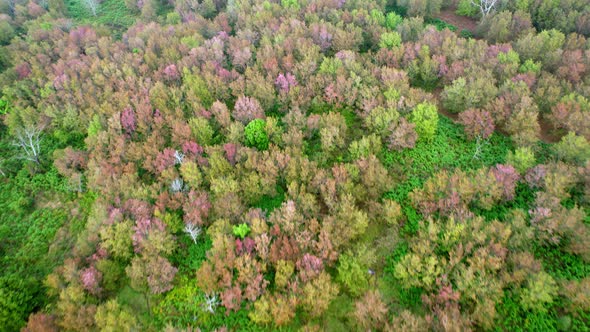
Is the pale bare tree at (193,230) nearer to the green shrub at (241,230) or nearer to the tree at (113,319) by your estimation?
the green shrub at (241,230)

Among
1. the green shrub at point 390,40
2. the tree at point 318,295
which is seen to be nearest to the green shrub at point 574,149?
the green shrub at point 390,40

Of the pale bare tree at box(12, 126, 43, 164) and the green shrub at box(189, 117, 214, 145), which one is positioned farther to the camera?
the pale bare tree at box(12, 126, 43, 164)

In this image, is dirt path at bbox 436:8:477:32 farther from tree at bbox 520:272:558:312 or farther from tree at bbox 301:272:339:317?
tree at bbox 301:272:339:317

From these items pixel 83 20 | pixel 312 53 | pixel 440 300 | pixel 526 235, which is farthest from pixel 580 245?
pixel 83 20

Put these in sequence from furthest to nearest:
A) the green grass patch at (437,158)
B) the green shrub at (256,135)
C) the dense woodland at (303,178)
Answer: the green shrub at (256,135) < the green grass patch at (437,158) < the dense woodland at (303,178)

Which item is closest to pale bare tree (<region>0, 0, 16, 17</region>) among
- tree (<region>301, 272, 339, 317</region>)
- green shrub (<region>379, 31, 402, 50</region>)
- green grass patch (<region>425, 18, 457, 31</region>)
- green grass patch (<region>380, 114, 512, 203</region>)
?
green shrub (<region>379, 31, 402, 50</region>)

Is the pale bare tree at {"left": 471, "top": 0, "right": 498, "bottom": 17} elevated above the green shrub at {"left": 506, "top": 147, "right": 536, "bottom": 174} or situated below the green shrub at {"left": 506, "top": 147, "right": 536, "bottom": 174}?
above

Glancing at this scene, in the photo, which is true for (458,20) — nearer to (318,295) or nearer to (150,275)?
(318,295)
